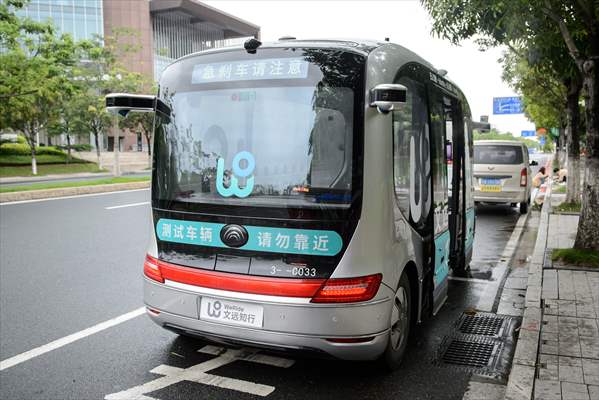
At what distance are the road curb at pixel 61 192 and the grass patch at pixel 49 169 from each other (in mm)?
13399

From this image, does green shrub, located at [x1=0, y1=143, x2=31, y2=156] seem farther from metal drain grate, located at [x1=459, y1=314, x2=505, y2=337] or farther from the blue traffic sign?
metal drain grate, located at [x1=459, y1=314, x2=505, y2=337]

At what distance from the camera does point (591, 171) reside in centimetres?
754

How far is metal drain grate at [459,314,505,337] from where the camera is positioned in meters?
4.98

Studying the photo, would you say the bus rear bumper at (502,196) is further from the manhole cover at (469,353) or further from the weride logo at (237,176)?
the weride logo at (237,176)

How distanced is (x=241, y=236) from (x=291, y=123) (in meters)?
0.81

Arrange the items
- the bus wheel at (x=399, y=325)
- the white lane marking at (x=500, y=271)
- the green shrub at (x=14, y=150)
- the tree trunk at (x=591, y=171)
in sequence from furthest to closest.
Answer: the green shrub at (x=14, y=150) < the tree trunk at (x=591, y=171) < the white lane marking at (x=500, y=271) < the bus wheel at (x=399, y=325)

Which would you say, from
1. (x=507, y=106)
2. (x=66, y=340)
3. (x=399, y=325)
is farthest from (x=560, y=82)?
(x=507, y=106)

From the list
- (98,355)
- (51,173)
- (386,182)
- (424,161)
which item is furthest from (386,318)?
(51,173)

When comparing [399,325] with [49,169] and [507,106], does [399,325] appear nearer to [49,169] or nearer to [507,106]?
[49,169]

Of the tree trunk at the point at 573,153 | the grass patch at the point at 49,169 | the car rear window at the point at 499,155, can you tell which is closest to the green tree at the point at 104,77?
the grass patch at the point at 49,169

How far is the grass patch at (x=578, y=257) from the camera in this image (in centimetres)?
712

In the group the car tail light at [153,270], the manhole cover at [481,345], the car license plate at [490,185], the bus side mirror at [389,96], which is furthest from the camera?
the car license plate at [490,185]

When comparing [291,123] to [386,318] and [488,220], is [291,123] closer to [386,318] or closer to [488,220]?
[386,318]

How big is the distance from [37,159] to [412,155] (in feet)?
119
